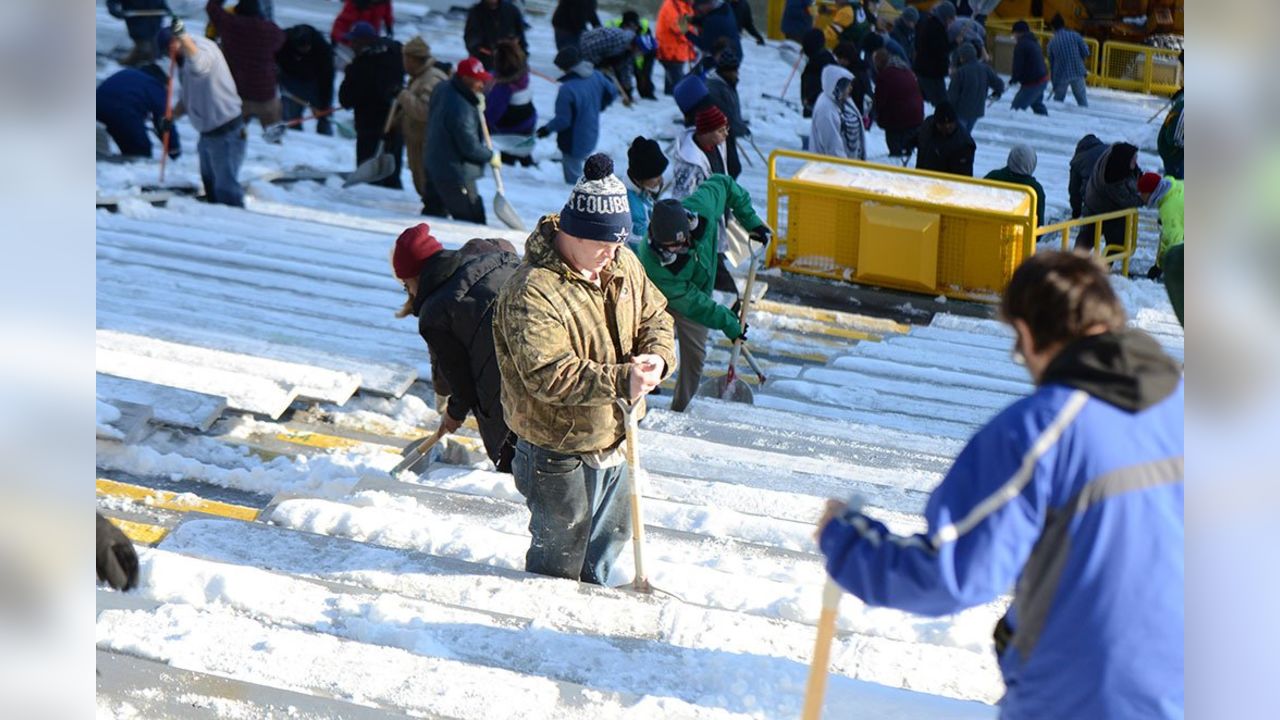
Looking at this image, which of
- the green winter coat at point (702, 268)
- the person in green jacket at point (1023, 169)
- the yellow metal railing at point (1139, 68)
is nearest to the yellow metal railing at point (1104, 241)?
the person in green jacket at point (1023, 169)

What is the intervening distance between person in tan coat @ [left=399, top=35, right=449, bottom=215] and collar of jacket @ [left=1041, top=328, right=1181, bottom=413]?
10.4 metres

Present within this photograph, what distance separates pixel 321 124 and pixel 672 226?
899 cm

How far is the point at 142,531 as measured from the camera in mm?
5809

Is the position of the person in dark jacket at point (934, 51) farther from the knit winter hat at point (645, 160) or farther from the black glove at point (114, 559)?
the black glove at point (114, 559)

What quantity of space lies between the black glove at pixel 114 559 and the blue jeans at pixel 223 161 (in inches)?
352

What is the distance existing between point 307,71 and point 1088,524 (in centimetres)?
1374

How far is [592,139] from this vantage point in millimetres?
14414

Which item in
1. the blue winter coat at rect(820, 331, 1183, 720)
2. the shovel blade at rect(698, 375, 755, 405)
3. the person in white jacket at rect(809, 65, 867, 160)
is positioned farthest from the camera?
the person in white jacket at rect(809, 65, 867, 160)

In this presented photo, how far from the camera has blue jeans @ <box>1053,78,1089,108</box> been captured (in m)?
19.9

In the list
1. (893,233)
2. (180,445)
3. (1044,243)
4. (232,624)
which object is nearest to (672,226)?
(180,445)

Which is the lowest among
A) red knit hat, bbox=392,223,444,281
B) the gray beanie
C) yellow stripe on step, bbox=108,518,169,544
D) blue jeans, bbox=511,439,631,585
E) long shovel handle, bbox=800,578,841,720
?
yellow stripe on step, bbox=108,518,169,544

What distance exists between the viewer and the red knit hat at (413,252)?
598cm

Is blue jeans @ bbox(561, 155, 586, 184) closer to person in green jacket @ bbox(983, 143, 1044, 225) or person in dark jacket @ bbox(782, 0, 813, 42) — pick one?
person in green jacket @ bbox(983, 143, 1044, 225)

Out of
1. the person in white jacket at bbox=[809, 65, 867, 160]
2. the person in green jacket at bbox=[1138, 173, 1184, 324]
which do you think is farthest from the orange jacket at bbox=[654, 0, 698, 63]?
the person in green jacket at bbox=[1138, 173, 1184, 324]
